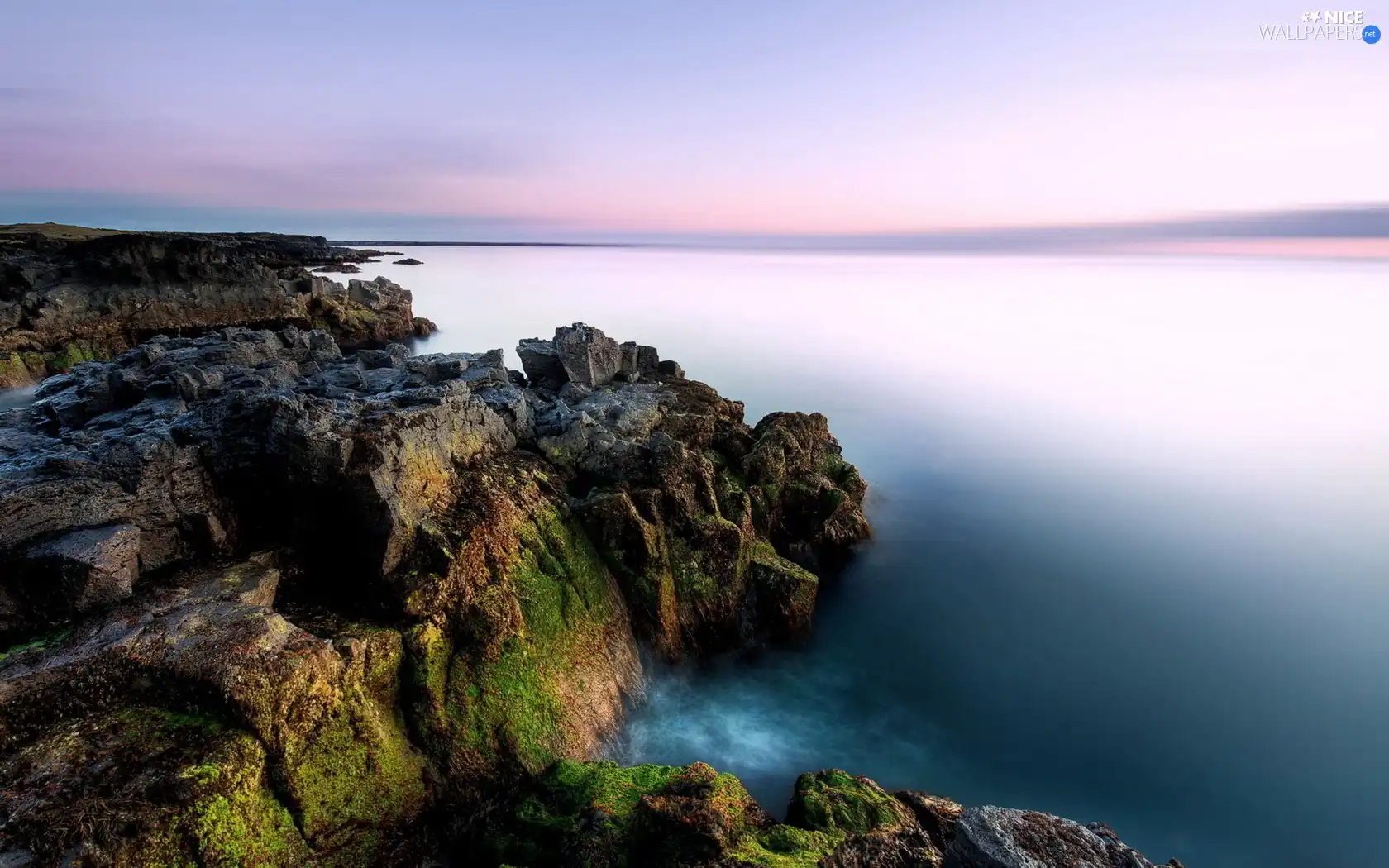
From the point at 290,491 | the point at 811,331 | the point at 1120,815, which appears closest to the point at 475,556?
the point at 290,491

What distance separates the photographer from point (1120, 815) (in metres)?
14.3

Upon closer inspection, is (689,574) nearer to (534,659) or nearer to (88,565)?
(534,659)

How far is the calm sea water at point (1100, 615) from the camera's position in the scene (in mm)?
14703

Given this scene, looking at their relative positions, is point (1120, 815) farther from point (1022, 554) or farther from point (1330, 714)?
point (1022, 554)

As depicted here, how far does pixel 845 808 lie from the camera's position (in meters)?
10.5

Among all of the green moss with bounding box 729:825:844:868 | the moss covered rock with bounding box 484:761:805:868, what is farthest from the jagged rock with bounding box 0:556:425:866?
the green moss with bounding box 729:825:844:868

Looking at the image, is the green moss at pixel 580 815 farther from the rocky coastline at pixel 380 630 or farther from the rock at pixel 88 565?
the rock at pixel 88 565

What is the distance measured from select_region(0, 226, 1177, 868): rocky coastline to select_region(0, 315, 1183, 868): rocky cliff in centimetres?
4

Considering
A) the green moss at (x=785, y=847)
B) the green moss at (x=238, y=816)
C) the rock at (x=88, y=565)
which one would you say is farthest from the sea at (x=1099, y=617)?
the rock at (x=88, y=565)

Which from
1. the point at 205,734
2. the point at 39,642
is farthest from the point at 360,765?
the point at 39,642

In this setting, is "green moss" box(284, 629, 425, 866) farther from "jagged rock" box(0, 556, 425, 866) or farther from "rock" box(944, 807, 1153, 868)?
"rock" box(944, 807, 1153, 868)

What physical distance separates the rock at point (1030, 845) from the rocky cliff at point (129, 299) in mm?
41744

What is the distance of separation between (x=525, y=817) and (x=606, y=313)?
66789 mm

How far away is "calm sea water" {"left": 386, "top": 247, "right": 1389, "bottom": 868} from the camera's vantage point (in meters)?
14.7
